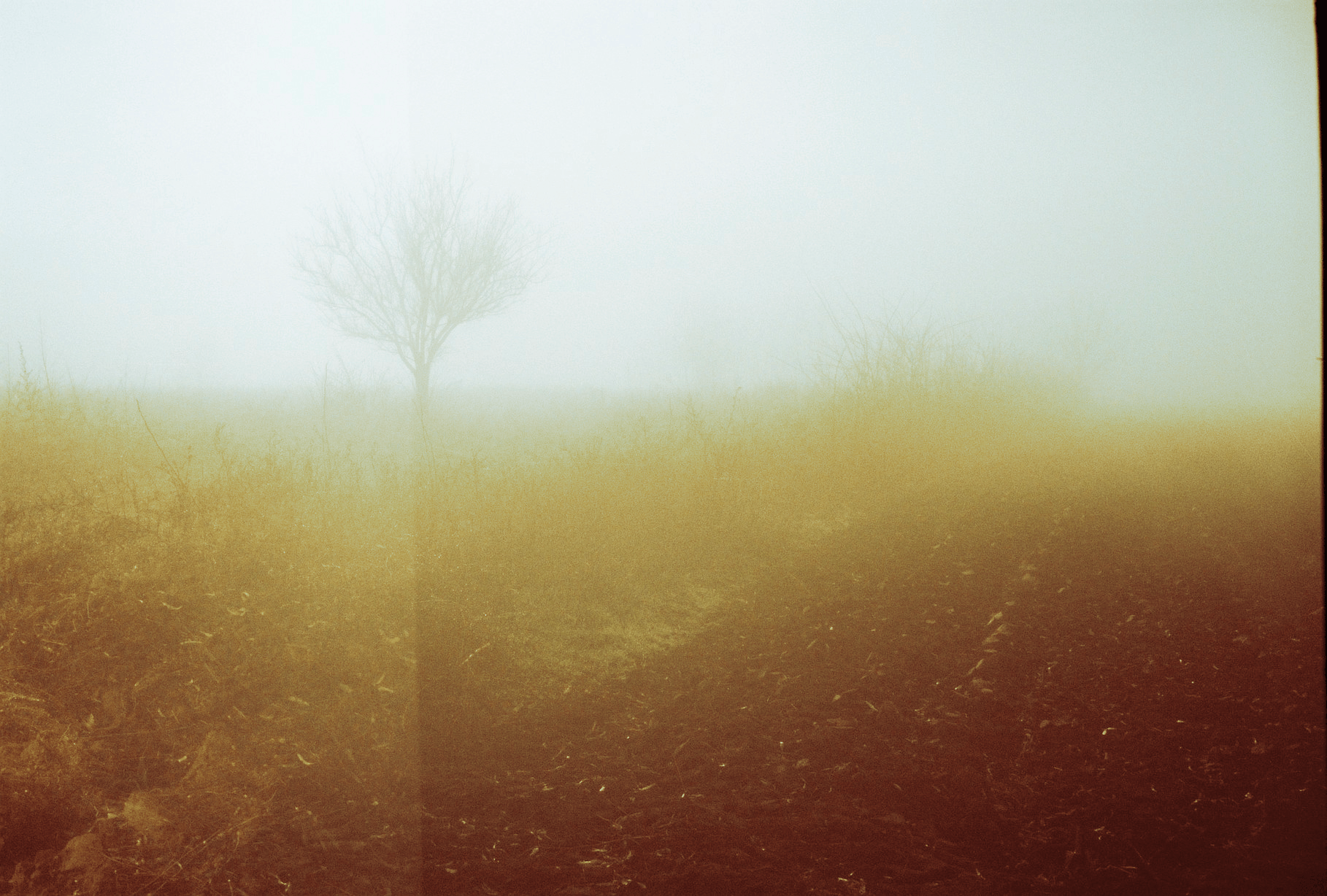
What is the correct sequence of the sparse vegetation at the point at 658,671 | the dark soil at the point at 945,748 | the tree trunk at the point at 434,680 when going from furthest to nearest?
the tree trunk at the point at 434,680 < the sparse vegetation at the point at 658,671 < the dark soil at the point at 945,748

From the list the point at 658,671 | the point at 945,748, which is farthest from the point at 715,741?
the point at 945,748

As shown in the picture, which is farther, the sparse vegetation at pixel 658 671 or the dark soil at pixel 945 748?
the sparse vegetation at pixel 658 671

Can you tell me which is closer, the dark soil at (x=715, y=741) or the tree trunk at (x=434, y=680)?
→ the dark soil at (x=715, y=741)

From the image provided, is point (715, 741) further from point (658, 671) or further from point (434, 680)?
point (434, 680)

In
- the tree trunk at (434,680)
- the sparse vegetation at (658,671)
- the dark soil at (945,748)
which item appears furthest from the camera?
the tree trunk at (434,680)

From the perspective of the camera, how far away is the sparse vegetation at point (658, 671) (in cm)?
275

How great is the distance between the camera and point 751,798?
10.1 ft

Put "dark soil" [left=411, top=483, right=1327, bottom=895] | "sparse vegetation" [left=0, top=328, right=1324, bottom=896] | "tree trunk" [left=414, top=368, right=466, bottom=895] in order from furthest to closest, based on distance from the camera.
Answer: "tree trunk" [left=414, top=368, right=466, bottom=895], "sparse vegetation" [left=0, top=328, right=1324, bottom=896], "dark soil" [left=411, top=483, right=1327, bottom=895]

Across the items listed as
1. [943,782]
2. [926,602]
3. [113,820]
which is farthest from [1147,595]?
[113,820]

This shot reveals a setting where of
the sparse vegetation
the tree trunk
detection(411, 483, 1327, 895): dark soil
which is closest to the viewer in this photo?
detection(411, 483, 1327, 895): dark soil

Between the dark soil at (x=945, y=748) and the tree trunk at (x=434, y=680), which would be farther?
the tree trunk at (x=434, y=680)

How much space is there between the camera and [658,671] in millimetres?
4285

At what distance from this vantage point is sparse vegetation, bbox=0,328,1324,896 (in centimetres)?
275

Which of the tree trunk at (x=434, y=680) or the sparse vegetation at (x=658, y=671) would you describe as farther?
the tree trunk at (x=434, y=680)
